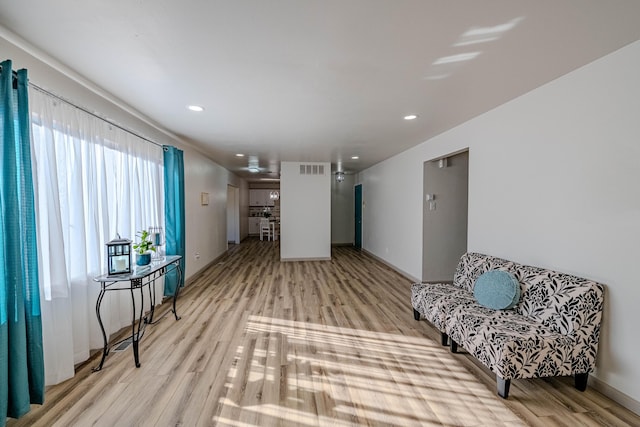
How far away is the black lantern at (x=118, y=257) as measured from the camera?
2.49 meters

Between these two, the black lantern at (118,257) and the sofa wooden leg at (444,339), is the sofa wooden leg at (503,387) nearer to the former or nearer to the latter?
the sofa wooden leg at (444,339)

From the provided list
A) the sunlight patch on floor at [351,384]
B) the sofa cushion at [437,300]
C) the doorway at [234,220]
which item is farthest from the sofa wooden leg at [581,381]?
the doorway at [234,220]

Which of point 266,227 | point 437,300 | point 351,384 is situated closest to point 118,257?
point 351,384

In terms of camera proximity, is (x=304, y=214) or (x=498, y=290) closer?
(x=498, y=290)

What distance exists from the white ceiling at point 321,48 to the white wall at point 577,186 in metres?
0.28

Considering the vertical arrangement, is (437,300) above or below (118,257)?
below

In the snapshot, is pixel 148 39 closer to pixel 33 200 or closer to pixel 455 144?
pixel 33 200

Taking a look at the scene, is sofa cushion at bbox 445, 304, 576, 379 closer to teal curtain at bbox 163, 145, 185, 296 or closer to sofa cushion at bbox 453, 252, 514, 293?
sofa cushion at bbox 453, 252, 514, 293

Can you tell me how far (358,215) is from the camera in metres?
9.17

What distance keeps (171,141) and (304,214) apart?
3.62 m

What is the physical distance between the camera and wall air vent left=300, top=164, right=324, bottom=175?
23.0 feet

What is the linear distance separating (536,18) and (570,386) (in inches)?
110

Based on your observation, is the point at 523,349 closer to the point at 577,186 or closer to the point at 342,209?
the point at 577,186

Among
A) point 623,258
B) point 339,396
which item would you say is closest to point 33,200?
point 339,396
